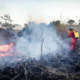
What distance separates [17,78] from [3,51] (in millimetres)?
5001

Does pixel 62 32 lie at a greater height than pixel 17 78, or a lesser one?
greater

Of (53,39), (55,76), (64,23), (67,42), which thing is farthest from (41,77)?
(64,23)

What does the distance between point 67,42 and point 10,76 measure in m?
A: 7.71

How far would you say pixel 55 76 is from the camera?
3.55 metres

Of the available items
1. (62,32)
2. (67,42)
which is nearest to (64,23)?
(62,32)


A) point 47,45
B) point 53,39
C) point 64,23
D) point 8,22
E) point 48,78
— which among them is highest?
point 8,22

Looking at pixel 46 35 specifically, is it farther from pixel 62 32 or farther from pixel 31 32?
pixel 62 32

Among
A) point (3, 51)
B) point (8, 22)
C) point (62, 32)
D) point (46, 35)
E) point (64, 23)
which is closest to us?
point (3, 51)

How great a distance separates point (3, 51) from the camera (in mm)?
7785

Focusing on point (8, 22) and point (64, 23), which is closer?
point (64, 23)

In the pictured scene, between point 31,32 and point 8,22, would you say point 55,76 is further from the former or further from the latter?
point 8,22

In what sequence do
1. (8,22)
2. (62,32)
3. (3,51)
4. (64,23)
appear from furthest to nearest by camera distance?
(8,22), (64,23), (62,32), (3,51)

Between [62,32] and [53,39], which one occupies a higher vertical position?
[62,32]

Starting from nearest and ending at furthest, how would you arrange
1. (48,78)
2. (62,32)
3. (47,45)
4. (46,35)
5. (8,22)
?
(48,78) → (47,45) → (46,35) → (62,32) → (8,22)
